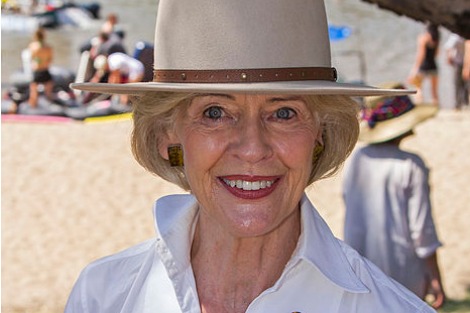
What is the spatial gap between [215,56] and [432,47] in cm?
1477

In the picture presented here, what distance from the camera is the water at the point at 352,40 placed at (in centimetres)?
2305

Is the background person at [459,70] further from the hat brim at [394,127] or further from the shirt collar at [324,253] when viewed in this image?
the shirt collar at [324,253]

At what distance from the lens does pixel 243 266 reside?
261 cm

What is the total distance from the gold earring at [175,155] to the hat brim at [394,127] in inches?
134

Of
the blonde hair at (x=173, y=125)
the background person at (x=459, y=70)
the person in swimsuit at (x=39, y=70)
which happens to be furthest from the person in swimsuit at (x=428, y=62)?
the blonde hair at (x=173, y=125)

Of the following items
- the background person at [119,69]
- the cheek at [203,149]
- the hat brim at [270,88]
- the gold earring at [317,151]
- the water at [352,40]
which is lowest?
the gold earring at [317,151]

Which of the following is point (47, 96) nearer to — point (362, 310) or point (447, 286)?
point (447, 286)

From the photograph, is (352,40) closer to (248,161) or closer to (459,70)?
(459,70)

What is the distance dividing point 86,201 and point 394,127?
5529mm

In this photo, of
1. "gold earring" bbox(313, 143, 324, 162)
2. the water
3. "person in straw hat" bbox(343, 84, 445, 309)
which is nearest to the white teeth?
"gold earring" bbox(313, 143, 324, 162)

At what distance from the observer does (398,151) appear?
6.10 m

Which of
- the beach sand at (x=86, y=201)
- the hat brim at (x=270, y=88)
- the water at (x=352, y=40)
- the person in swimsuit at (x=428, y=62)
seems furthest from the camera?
the water at (x=352, y=40)

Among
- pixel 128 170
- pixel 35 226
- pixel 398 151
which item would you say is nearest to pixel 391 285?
pixel 398 151

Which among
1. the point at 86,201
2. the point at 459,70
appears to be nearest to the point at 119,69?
the point at 459,70
